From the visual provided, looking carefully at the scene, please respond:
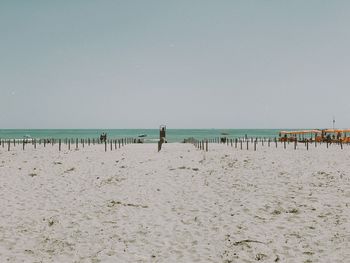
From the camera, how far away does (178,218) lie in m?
10.4

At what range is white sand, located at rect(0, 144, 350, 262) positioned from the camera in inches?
302

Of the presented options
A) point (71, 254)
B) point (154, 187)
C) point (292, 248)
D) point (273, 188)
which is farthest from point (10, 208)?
point (273, 188)

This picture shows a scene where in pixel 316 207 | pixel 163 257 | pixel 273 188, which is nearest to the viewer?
pixel 163 257

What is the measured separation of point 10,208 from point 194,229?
6810 millimetres

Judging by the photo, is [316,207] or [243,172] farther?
[243,172]

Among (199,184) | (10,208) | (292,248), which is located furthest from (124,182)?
(292,248)

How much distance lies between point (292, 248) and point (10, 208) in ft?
31.0

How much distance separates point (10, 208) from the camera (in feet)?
38.4

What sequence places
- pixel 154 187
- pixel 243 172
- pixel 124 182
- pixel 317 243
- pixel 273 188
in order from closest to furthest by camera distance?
pixel 317 243
pixel 273 188
pixel 154 187
pixel 124 182
pixel 243 172

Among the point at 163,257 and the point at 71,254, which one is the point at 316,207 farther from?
the point at 71,254

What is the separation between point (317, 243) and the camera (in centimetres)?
802

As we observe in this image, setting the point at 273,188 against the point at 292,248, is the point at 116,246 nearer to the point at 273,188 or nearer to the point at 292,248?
the point at 292,248

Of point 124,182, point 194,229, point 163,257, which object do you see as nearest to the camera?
point 163,257

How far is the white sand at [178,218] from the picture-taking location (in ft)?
25.2
